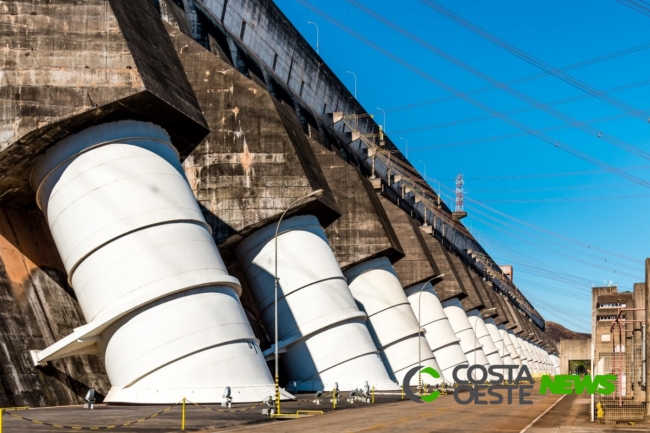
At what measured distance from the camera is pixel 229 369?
30.6 m

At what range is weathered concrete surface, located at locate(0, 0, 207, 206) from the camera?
28625 mm

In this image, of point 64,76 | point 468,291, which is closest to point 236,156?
point 64,76

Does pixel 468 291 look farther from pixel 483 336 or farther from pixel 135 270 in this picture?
pixel 135 270

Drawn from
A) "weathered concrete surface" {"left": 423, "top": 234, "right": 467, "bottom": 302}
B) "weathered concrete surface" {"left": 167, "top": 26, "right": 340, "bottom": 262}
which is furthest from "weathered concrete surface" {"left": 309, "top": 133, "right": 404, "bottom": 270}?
"weathered concrete surface" {"left": 423, "top": 234, "right": 467, "bottom": 302}

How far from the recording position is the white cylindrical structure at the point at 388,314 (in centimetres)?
5566

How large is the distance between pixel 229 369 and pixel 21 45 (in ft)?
41.2

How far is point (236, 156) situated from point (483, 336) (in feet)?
214

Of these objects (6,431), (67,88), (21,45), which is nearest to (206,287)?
(67,88)

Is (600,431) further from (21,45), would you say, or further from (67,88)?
(21,45)

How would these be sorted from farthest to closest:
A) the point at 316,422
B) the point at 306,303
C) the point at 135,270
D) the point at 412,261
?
the point at 412,261
the point at 306,303
the point at 135,270
the point at 316,422

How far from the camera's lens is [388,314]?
186 feet

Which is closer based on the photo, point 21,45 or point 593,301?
point 21,45

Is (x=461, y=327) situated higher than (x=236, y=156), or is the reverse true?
(x=236, y=156)

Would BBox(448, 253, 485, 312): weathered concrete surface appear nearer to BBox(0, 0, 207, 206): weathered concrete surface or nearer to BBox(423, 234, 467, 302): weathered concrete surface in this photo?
BBox(423, 234, 467, 302): weathered concrete surface
